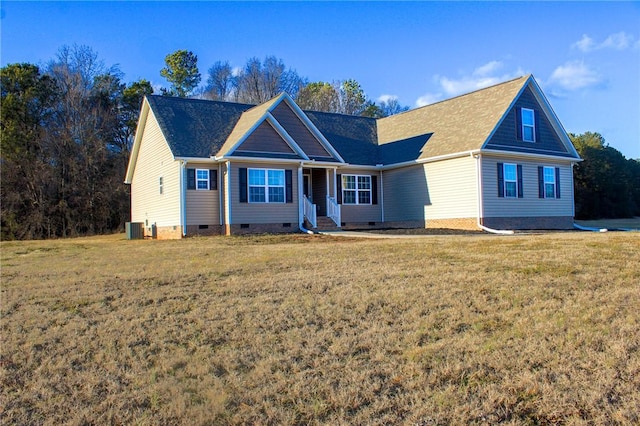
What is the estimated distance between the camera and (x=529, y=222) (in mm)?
24234

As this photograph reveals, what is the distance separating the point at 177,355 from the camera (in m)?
5.82

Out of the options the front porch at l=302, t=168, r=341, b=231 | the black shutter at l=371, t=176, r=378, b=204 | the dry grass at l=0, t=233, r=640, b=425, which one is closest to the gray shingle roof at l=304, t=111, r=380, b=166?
the black shutter at l=371, t=176, r=378, b=204

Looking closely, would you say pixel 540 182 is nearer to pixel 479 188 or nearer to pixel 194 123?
pixel 479 188

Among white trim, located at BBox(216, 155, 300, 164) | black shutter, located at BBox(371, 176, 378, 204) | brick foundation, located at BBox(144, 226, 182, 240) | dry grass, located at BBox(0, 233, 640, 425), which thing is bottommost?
dry grass, located at BBox(0, 233, 640, 425)

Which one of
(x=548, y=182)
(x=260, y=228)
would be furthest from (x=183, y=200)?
(x=548, y=182)

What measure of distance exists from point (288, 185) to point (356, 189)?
15.4 ft

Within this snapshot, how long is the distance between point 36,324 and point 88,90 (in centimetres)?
3349

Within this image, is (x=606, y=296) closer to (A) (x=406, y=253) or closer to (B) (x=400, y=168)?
(A) (x=406, y=253)

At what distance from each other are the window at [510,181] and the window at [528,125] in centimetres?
155

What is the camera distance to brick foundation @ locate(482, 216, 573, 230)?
22.8 metres

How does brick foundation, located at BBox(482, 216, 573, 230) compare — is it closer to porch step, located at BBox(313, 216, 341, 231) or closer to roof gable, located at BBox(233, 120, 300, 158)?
porch step, located at BBox(313, 216, 341, 231)

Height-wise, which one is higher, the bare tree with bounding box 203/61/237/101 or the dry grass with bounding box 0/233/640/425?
the bare tree with bounding box 203/61/237/101

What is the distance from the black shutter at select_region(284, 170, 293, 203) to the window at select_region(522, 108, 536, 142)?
10.2 meters

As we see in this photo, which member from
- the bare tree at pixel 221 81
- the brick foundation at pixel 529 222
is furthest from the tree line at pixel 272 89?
the brick foundation at pixel 529 222
